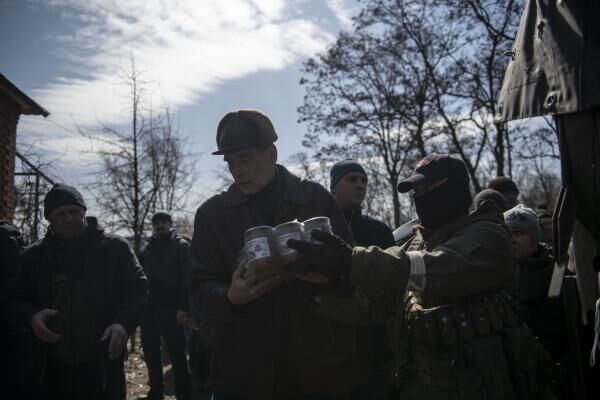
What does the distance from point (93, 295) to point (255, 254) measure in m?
2.44

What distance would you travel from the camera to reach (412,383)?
7.23 feet

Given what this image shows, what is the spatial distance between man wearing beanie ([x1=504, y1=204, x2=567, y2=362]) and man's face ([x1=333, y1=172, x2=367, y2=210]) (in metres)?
1.15

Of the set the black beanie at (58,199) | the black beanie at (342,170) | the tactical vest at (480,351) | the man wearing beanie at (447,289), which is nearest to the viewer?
the man wearing beanie at (447,289)

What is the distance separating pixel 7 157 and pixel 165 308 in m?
6.29

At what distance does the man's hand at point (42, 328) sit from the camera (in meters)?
3.20

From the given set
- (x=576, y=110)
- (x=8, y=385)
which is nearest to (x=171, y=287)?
(x=8, y=385)

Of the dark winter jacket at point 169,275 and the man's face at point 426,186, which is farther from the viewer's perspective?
the dark winter jacket at point 169,275

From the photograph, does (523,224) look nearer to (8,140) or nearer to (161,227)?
(161,227)

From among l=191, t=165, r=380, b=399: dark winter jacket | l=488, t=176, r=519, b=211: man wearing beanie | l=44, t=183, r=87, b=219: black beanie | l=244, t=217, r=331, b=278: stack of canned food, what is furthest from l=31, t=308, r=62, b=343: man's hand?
l=488, t=176, r=519, b=211: man wearing beanie

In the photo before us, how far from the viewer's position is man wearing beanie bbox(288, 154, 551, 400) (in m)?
1.89

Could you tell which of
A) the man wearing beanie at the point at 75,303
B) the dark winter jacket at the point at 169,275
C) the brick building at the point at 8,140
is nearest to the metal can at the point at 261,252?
→ the man wearing beanie at the point at 75,303

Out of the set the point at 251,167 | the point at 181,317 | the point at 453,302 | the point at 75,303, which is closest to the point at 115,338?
the point at 75,303

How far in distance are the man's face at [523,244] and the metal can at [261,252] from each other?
2430 millimetres

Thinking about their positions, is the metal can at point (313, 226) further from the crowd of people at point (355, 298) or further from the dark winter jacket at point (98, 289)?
the dark winter jacket at point (98, 289)
